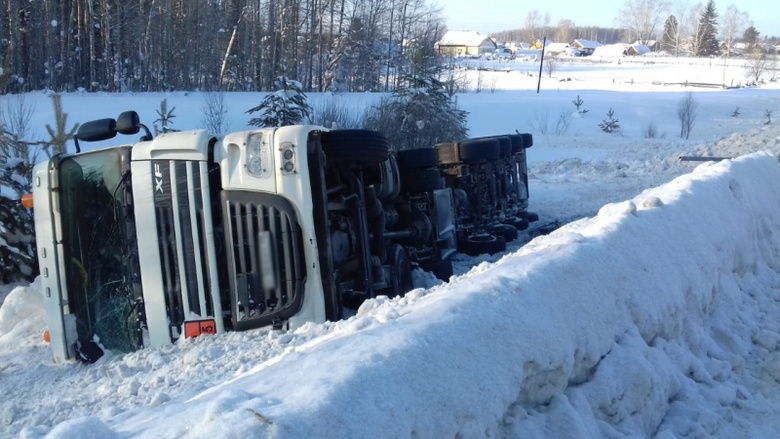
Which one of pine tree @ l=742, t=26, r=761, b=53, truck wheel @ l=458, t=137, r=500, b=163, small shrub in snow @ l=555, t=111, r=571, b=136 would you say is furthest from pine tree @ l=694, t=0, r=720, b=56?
truck wheel @ l=458, t=137, r=500, b=163

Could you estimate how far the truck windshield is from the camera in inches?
246

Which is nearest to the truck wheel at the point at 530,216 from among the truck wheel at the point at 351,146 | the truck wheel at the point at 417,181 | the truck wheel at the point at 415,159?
the truck wheel at the point at 415,159

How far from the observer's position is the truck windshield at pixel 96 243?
6.24 metres

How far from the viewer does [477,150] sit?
12.2 metres

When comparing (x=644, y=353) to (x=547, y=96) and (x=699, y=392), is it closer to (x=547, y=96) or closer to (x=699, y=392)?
(x=699, y=392)

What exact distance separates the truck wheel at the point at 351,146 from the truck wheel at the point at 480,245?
215 inches

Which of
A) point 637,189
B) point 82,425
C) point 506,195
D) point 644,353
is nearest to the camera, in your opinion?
point 82,425

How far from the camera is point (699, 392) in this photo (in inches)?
176

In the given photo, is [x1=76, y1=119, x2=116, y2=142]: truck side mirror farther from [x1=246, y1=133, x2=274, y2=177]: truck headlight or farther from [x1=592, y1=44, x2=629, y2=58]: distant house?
[x1=592, y1=44, x2=629, y2=58]: distant house

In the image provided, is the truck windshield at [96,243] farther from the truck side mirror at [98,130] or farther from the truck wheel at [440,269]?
the truck wheel at [440,269]

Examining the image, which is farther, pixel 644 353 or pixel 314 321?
pixel 314 321

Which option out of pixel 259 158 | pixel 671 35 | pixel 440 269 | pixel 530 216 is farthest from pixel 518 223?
pixel 671 35

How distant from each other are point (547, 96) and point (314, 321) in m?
48.0

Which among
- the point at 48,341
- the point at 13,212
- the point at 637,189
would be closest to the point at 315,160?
the point at 48,341
